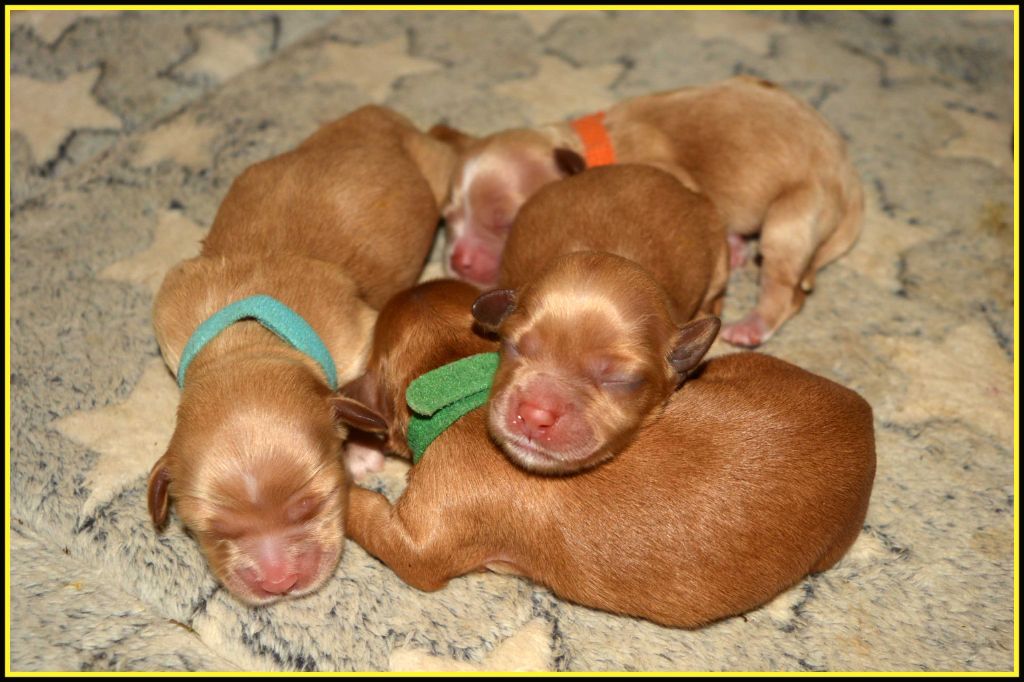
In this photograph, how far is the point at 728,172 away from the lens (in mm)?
3824

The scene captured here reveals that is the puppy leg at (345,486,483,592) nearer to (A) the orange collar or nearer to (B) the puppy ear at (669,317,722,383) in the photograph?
(B) the puppy ear at (669,317,722,383)

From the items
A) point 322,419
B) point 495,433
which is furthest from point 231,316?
point 495,433

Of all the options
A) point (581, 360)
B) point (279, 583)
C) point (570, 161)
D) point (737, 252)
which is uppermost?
point (581, 360)

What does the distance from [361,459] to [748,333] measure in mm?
1507

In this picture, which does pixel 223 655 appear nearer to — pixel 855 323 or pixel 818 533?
pixel 818 533

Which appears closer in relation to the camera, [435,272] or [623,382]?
[623,382]

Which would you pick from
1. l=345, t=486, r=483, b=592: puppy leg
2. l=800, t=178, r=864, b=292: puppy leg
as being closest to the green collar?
l=345, t=486, r=483, b=592: puppy leg

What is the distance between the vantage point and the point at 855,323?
3572 millimetres

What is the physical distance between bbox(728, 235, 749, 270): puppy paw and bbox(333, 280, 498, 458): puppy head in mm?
1490

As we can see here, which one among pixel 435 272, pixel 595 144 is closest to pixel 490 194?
pixel 435 272

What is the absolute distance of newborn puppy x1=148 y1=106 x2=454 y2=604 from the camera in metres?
2.41

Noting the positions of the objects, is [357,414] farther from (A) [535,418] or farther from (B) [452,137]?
(B) [452,137]

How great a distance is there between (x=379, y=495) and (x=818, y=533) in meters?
1.23

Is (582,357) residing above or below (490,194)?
above
